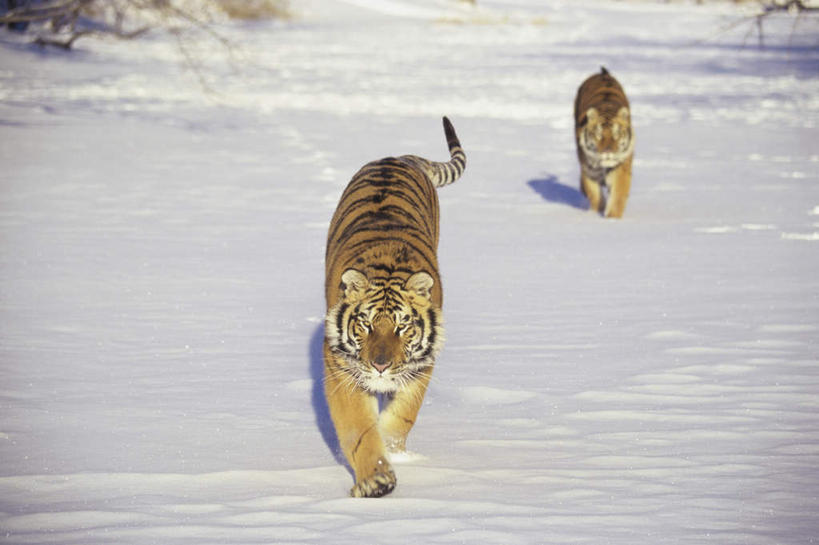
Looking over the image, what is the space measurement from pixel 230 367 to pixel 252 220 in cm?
409

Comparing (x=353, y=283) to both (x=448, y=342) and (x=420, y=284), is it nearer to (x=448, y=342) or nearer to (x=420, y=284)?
(x=420, y=284)

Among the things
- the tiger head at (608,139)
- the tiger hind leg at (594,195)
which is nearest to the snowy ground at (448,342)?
the tiger hind leg at (594,195)

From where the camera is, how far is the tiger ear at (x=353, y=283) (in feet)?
12.0

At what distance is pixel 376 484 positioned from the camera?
3604 mm

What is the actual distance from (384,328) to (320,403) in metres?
1.28

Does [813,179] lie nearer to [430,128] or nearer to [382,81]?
[430,128]

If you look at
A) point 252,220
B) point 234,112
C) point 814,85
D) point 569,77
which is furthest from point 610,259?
point 569,77

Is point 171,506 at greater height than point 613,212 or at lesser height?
greater

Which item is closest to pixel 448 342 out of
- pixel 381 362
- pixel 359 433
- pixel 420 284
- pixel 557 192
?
pixel 359 433

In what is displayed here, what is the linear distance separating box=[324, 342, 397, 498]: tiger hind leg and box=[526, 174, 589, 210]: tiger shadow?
688 cm

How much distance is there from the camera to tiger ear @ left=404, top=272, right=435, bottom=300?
11.9ft

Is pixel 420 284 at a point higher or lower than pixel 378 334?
higher

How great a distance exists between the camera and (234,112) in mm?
17500

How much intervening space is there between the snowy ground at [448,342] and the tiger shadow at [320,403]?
0.06 feet
